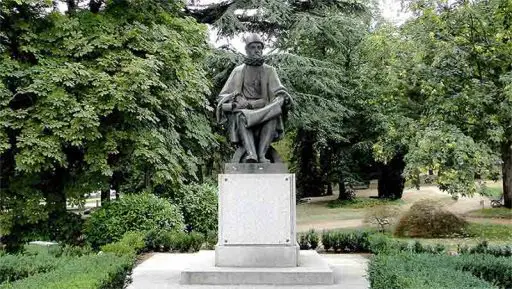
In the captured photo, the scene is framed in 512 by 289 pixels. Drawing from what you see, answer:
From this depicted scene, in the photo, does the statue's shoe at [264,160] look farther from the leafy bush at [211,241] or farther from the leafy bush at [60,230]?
the leafy bush at [60,230]

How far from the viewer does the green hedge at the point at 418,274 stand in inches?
221

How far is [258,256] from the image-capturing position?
8.23 m

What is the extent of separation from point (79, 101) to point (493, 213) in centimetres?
1797

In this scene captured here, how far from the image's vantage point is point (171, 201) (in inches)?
596

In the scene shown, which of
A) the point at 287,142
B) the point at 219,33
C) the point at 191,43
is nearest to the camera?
the point at 191,43

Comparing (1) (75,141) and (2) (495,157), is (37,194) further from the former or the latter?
(2) (495,157)

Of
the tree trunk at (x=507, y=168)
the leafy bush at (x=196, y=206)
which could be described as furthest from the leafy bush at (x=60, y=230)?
the tree trunk at (x=507, y=168)

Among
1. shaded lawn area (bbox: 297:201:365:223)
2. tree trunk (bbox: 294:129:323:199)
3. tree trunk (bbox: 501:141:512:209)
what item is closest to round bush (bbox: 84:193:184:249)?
tree trunk (bbox: 501:141:512:209)

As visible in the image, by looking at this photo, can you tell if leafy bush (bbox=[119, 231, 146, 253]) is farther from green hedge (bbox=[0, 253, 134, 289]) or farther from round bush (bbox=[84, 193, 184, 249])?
green hedge (bbox=[0, 253, 134, 289])

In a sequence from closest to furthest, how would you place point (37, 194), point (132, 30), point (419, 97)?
point (37, 194)
point (132, 30)
point (419, 97)

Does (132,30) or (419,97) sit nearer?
(132,30)

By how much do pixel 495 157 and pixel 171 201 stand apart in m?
9.08

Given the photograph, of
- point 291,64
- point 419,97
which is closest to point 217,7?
point 291,64

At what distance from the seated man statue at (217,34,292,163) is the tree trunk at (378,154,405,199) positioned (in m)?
24.3
